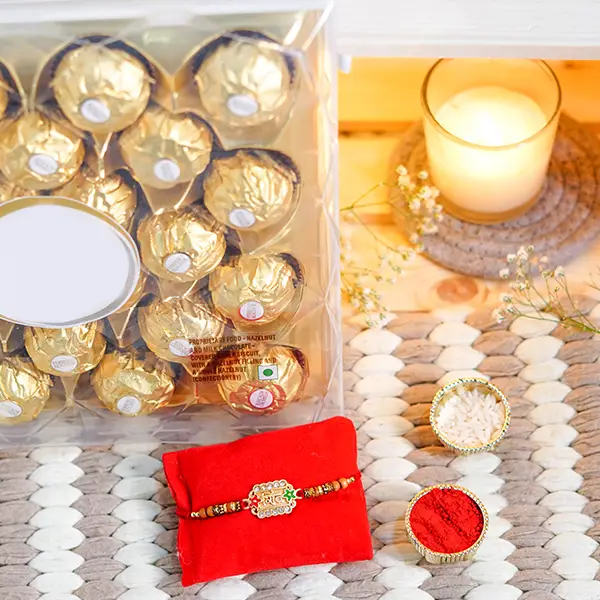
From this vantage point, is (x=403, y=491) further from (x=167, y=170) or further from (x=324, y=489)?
(x=167, y=170)

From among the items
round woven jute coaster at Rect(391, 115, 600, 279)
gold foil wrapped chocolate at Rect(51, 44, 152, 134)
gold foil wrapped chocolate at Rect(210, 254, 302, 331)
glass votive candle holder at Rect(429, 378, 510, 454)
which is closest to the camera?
gold foil wrapped chocolate at Rect(51, 44, 152, 134)

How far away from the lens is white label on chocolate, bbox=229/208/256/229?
2.40 feet

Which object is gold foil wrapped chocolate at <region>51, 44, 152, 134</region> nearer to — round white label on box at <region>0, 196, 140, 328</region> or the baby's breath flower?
round white label on box at <region>0, 196, 140, 328</region>

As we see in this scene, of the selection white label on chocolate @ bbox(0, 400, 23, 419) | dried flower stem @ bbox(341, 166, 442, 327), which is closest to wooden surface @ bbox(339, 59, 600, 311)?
dried flower stem @ bbox(341, 166, 442, 327)

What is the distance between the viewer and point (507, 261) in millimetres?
997

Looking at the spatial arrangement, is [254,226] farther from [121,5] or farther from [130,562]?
[130,562]

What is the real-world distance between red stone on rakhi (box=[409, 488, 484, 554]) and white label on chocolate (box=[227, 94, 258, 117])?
14.9 inches

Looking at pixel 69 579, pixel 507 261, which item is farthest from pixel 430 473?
pixel 69 579

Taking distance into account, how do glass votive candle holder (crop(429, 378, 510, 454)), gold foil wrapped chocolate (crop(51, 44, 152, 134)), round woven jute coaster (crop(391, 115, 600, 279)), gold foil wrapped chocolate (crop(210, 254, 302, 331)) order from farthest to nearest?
round woven jute coaster (crop(391, 115, 600, 279))
glass votive candle holder (crop(429, 378, 510, 454))
gold foil wrapped chocolate (crop(210, 254, 302, 331))
gold foil wrapped chocolate (crop(51, 44, 152, 134))

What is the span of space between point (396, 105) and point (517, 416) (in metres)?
0.39

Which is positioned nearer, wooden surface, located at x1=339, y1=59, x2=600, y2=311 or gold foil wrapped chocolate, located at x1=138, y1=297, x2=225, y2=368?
gold foil wrapped chocolate, located at x1=138, y1=297, x2=225, y2=368

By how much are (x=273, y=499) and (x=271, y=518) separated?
0.05ft

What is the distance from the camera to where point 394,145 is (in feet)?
3.61

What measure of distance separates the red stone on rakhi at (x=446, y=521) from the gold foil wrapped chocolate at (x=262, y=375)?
15 centimetres
